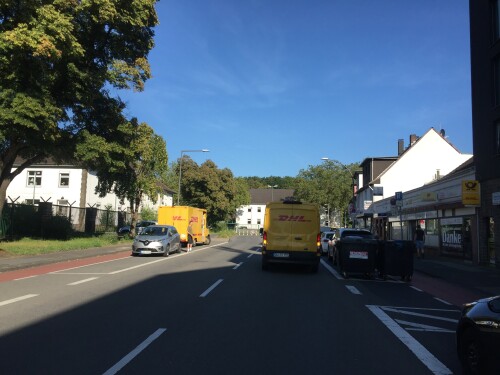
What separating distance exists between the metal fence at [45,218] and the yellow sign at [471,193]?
Result: 23.9 meters

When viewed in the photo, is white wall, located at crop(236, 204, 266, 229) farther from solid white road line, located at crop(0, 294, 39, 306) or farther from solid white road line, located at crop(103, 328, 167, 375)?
solid white road line, located at crop(103, 328, 167, 375)

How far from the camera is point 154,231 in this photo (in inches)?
949

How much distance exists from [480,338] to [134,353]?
419 cm

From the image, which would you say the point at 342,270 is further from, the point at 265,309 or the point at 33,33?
the point at 33,33

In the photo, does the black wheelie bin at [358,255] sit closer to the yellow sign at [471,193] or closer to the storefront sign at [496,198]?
the storefront sign at [496,198]

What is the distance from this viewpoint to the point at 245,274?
1554 centimetres

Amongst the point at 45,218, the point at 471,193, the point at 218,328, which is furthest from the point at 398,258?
the point at 45,218

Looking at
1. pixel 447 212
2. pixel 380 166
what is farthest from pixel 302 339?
pixel 380 166

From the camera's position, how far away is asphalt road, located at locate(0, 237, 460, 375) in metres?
5.65

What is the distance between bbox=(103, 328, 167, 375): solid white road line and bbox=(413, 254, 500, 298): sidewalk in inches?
392

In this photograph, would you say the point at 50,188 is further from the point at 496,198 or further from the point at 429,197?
the point at 496,198

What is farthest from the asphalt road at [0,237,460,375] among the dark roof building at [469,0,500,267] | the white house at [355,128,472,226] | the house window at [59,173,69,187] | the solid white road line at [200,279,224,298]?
the house window at [59,173,69,187]

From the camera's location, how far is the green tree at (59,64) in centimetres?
1758

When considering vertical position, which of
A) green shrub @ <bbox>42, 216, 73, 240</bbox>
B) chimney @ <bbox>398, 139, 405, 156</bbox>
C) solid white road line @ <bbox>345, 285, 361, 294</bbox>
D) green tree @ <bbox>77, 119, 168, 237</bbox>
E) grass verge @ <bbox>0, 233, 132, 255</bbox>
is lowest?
solid white road line @ <bbox>345, 285, 361, 294</bbox>
